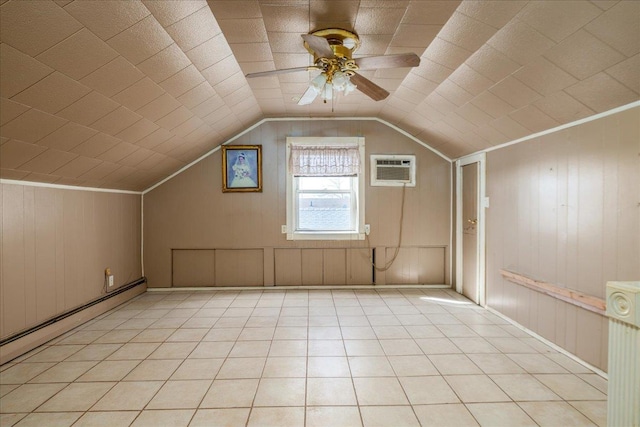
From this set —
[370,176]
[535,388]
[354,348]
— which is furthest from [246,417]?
[370,176]

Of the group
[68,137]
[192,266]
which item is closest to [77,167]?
[68,137]

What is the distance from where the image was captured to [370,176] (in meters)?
4.85

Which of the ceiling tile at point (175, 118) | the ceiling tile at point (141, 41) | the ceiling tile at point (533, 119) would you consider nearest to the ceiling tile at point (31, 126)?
the ceiling tile at point (141, 41)

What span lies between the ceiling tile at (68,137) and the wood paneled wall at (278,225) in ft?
6.98

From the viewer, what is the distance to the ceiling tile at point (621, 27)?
157cm

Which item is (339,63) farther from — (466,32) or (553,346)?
(553,346)

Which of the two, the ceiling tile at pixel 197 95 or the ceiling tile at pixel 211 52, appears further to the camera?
the ceiling tile at pixel 197 95

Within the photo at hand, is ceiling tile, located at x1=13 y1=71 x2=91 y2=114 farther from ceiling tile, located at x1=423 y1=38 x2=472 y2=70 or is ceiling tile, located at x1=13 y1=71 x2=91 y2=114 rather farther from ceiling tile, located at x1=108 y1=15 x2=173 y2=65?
ceiling tile, located at x1=423 y1=38 x2=472 y2=70

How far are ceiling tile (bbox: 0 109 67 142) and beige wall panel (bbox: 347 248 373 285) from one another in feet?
12.0

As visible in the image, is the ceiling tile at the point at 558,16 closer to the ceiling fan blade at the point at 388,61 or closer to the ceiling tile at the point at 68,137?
the ceiling fan blade at the point at 388,61

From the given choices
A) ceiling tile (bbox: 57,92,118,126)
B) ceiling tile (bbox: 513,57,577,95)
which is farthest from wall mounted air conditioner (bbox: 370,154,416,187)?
ceiling tile (bbox: 57,92,118,126)

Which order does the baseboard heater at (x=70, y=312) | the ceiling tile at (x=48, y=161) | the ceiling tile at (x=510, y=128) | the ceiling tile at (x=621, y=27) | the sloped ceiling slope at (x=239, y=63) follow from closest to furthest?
the ceiling tile at (x=621, y=27), the sloped ceiling slope at (x=239, y=63), the ceiling tile at (x=48, y=161), the baseboard heater at (x=70, y=312), the ceiling tile at (x=510, y=128)

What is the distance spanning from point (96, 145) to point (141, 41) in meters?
1.27

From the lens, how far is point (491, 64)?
2.41m
